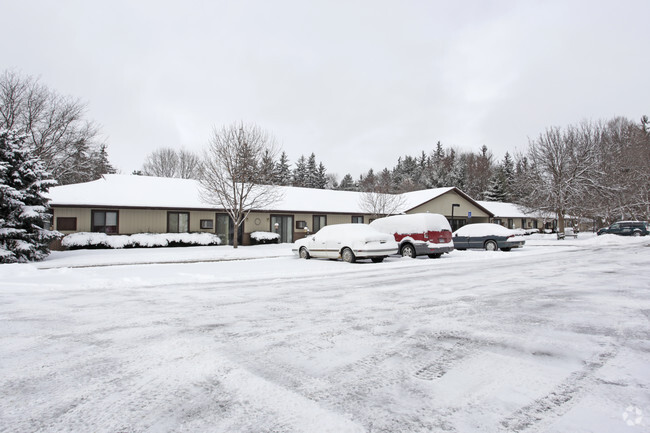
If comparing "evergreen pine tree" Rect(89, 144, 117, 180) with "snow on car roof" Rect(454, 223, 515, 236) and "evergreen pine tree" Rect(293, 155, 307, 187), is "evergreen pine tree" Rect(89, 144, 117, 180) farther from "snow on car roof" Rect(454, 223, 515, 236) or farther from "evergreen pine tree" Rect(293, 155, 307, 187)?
"snow on car roof" Rect(454, 223, 515, 236)

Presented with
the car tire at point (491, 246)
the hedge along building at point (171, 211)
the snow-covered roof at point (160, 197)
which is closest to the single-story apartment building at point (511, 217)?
the snow-covered roof at point (160, 197)

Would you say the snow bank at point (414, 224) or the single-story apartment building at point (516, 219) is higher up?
the single-story apartment building at point (516, 219)

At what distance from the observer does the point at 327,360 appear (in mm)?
4094

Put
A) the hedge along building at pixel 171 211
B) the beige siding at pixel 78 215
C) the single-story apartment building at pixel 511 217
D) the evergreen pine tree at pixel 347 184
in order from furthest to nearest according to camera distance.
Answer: the evergreen pine tree at pixel 347 184, the single-story apartment building at pixel 511 217, the hedge along building at pixel 171 211, the beige siding at pixel 78 215

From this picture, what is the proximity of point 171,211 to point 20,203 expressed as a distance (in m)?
8.91

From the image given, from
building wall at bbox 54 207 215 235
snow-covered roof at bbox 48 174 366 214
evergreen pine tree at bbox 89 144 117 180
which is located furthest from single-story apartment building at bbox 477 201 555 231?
evergreen pine tree at bbox 89 144 117 180

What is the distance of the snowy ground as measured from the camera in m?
2.86

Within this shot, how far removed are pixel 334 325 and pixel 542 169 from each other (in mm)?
42181

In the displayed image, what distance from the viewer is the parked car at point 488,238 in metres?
21.6

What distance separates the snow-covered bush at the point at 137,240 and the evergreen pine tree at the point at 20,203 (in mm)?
3640

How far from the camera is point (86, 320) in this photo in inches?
232

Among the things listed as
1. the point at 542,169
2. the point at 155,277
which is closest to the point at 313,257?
the point at 155,277

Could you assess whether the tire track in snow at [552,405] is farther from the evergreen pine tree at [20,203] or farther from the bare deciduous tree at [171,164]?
the bare deciduous tree at [171,164]

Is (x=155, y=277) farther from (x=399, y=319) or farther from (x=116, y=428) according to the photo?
(x=116, y=428)
